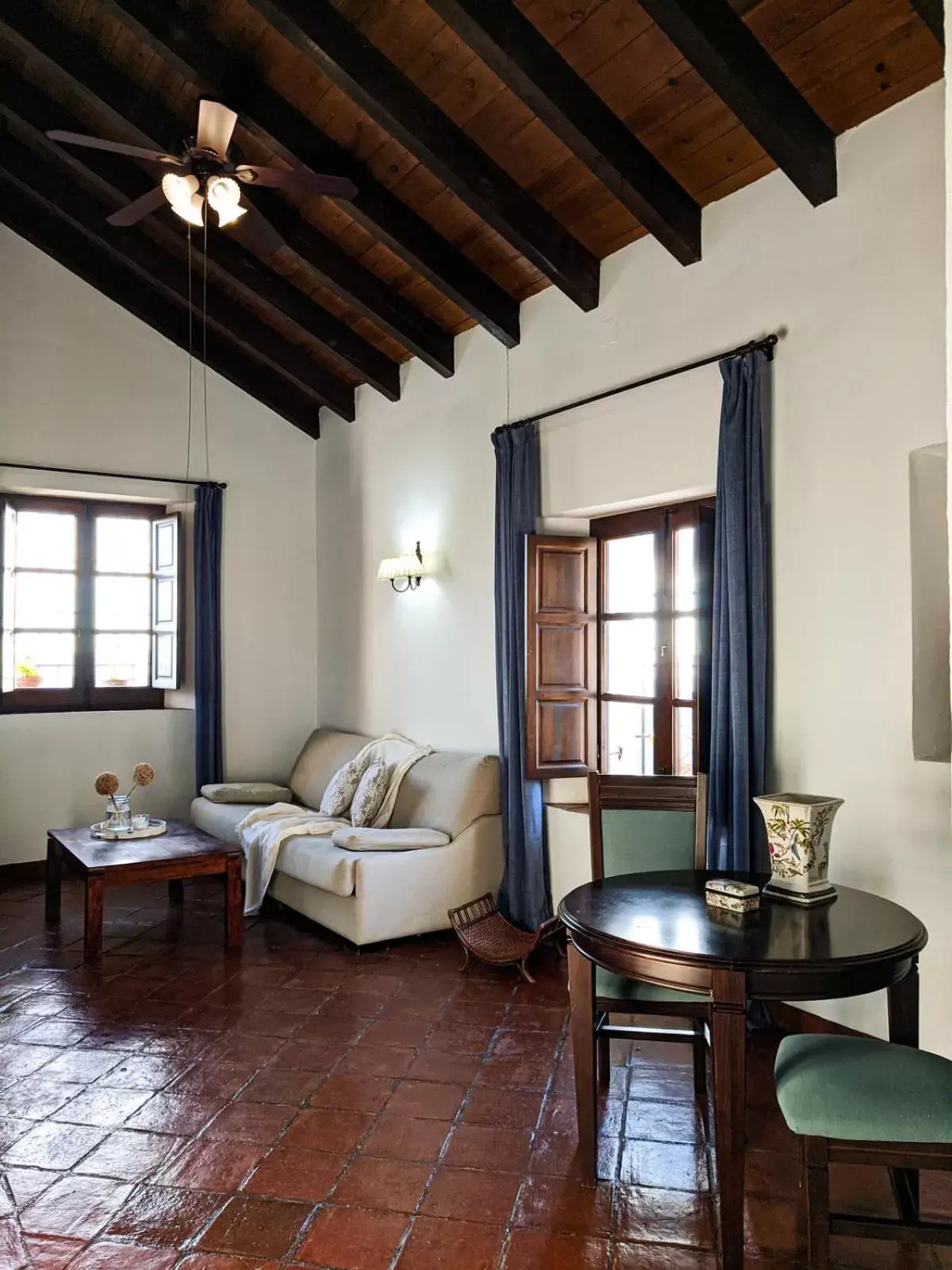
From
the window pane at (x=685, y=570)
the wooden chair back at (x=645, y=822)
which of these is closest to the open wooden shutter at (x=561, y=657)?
the window pane at (x=685, y=570)

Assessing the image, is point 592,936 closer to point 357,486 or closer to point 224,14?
point 224,14

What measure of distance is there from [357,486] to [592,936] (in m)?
4.42

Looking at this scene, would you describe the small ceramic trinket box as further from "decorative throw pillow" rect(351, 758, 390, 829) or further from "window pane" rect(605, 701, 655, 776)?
"decorative throw pillow" rect(351, 758, 390, 829)

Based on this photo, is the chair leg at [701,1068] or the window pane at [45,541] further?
the window pane at [45,541]

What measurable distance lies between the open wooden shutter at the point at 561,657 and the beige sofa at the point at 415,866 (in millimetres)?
424

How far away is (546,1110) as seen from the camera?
285 centimetres

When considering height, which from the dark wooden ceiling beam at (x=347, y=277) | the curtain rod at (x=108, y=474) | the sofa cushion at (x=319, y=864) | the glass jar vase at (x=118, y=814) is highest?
the dark wooden ceiling beam at (x=347, y=277)

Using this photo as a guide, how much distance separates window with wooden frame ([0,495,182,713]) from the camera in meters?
5.87

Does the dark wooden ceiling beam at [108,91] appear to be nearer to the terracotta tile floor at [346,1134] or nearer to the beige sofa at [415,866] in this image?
the beige sofa at [415,866]

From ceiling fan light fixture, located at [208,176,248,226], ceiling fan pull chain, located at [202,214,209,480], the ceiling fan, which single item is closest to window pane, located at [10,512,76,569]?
ceiling fan pull chain, located at [202,214,209,480]

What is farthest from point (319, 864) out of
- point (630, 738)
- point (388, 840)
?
point (630, 738)

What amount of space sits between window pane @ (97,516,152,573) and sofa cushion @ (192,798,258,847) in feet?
5.42

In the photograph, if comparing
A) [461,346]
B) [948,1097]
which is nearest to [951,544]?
[948,1097]

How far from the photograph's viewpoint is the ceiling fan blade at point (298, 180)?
131 inches
